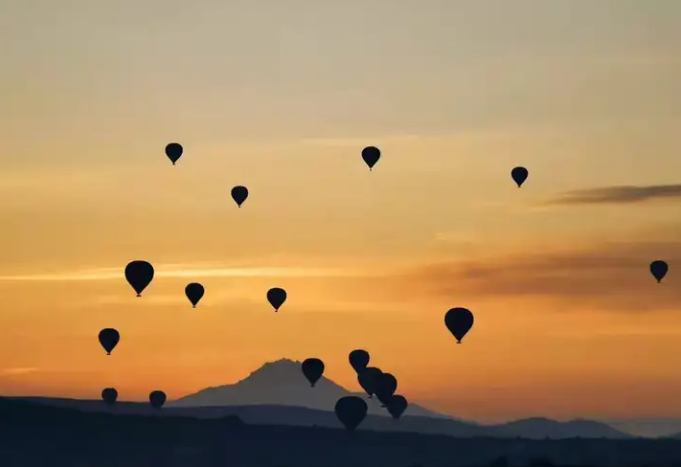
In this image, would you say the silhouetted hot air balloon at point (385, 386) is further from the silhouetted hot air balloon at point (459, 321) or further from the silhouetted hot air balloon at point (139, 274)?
the silhouetted hot air balloon at point (139, 274)

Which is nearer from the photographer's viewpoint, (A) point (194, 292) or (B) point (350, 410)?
(A) point (194, 292)

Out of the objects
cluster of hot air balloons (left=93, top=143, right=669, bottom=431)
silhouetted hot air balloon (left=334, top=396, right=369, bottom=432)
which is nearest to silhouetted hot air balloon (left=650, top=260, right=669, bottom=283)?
cluster of hot air balloons (left=93, top=143, right=669, bottom=431)

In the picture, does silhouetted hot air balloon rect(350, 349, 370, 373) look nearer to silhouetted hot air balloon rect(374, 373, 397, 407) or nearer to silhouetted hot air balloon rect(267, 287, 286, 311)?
silhouetted hot air balloon rect(374, 373, 397, 407)

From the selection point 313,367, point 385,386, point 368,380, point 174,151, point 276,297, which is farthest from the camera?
point 385,386

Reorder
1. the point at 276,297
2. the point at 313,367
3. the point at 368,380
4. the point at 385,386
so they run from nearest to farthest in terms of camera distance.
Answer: the point at 276,297
the point at 313,367
the point at 368,380
the point at 385,386

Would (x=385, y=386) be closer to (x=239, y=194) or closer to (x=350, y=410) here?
(x=350, y=410)

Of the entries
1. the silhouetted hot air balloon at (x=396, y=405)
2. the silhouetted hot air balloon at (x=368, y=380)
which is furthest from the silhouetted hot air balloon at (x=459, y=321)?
the silhouetted hot air balloon at (x=396, y=405)

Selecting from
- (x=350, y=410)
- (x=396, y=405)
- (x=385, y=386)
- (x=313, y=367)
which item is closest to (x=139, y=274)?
(x=313, y=367)
